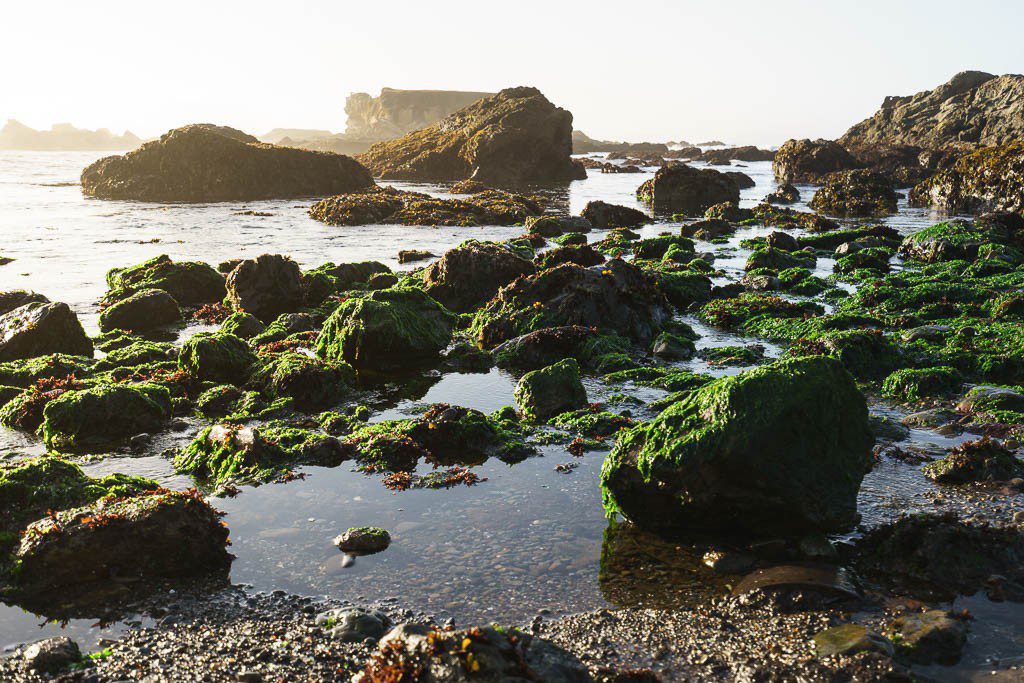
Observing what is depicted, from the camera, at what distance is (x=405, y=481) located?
1116cm

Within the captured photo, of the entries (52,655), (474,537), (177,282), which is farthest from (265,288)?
(52,655)

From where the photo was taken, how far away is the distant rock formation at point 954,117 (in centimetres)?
8031

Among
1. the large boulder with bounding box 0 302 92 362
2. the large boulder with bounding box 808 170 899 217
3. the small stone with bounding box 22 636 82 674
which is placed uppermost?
the large boulder with bounding box 808 170 899 217

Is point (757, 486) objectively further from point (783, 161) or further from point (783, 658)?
point (783, 161)

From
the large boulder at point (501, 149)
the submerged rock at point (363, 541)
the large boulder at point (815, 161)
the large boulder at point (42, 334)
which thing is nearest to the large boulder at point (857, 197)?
the large boulder at point (815, 161)

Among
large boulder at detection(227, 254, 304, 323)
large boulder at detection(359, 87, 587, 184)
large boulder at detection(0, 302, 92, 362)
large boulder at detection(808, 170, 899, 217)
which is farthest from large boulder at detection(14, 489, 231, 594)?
large boulder at detection(359, 87, 587, 184)

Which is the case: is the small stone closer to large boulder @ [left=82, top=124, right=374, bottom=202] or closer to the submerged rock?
the submerged rock

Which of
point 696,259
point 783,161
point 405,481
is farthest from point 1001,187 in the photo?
point 405,481

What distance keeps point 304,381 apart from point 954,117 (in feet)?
339

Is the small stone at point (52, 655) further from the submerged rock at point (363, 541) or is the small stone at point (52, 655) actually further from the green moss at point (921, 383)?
the green moss at point (921, 383)

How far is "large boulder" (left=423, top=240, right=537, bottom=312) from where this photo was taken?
23.7 m

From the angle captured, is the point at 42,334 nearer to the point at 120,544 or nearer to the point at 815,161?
the point at 120,544

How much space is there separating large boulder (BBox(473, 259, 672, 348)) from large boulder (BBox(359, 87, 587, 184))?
65259mm

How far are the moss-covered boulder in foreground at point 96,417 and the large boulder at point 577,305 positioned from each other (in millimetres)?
8710
